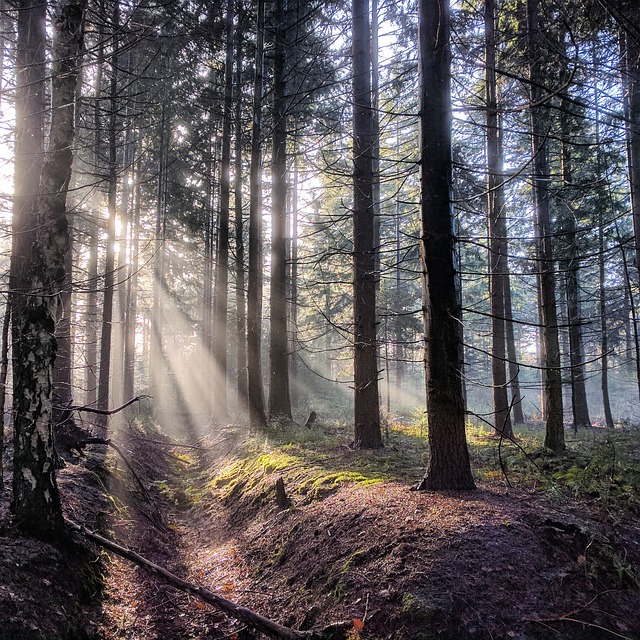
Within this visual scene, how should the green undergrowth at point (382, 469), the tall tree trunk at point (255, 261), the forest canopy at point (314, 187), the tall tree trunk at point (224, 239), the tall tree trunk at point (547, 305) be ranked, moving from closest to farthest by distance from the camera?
the forest canopy at point (314, 187)
the green undergrowth at point (382, 469)
the tall tree trunk at point (547, 305)
the tall tree trunk at point (255, 261)
the tall tree trunk at point (224, 239)

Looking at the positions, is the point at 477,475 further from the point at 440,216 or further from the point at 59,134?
the point at 59,134

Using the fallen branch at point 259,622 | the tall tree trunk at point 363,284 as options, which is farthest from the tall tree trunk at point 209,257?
the fallen branch at point 259,622

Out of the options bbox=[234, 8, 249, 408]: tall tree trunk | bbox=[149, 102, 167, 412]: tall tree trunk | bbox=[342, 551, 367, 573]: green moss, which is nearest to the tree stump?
bbox=[342, 551, 367, 573]: green moss

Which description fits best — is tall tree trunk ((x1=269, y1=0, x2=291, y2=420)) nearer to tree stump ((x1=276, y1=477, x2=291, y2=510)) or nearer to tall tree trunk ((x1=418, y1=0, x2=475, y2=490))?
tree stump ((x1=276, y1=477, x2=291, y2=510))

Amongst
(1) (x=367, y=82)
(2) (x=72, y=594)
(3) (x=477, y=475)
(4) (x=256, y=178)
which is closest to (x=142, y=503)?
(2) (x=72, y=594)

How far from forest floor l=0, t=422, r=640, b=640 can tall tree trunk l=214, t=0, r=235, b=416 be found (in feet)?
31.5

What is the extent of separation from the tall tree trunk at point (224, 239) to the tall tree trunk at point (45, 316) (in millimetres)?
10278

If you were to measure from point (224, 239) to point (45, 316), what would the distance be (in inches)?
447

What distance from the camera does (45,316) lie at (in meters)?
4.23

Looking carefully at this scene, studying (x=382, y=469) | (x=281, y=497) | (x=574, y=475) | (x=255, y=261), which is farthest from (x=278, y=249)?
(x=574, y=475)

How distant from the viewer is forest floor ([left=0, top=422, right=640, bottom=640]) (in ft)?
11.2

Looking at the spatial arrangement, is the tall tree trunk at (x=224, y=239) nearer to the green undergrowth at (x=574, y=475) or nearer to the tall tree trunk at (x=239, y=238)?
the tall tree trunk at (x=239, y=238)

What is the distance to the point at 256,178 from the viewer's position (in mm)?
12344

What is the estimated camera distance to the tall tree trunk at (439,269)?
5.19 meters
